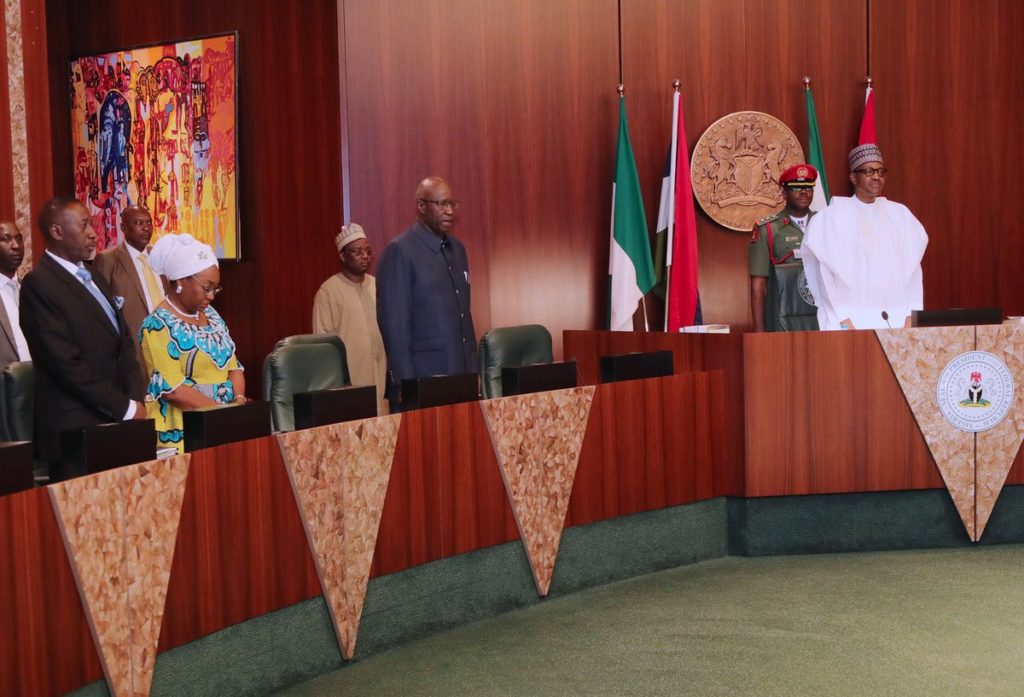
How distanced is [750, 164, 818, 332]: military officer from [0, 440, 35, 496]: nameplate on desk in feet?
11.4

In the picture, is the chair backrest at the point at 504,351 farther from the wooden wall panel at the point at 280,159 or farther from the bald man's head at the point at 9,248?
the wooden wall panel at the point at 280,159

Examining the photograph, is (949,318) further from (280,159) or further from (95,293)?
(280,159)

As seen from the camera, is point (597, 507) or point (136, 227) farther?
point (136, 227)

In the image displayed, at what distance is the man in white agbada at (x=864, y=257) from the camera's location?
5125 mm

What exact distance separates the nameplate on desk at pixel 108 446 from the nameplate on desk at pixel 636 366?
204 centimetres

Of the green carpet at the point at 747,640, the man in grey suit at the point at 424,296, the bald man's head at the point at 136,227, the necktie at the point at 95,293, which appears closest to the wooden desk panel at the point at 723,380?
the green carpet at the point at 747,640

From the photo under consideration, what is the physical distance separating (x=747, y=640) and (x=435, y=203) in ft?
6.95

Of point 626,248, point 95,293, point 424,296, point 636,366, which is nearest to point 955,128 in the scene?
point 626,248

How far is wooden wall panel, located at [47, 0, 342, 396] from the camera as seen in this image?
743 centimetres

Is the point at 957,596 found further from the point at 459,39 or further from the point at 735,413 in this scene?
the point at 459,39

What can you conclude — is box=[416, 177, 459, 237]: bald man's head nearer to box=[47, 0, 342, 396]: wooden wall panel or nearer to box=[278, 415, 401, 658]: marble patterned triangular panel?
box=[278, 415, 401, 658]: marble patterned triangular panel

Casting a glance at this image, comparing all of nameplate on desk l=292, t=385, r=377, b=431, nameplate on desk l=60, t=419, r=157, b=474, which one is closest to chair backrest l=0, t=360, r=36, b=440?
nameplate on desk l=292, t=385, r=377, b=431

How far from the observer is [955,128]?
7.14 meters

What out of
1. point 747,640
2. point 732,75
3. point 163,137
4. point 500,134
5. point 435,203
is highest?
point 732,75
